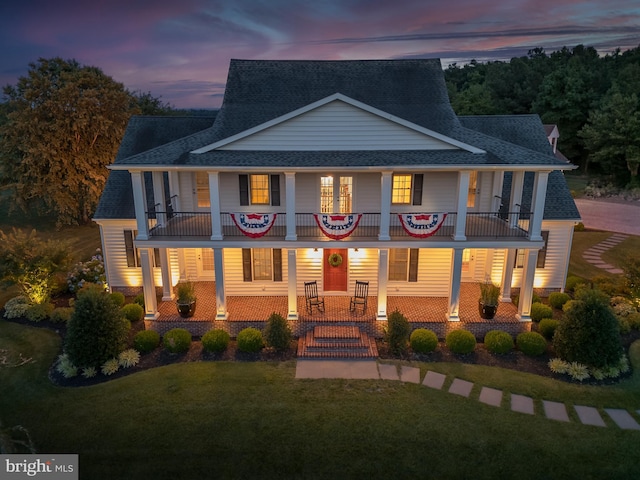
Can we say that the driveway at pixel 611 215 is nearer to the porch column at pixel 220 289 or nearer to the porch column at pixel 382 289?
the porch column at pixel 382 289

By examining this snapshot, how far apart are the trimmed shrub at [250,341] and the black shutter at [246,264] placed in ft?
12.6

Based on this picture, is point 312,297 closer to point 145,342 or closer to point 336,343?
point 336,343

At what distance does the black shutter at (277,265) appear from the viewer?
18.8 metres

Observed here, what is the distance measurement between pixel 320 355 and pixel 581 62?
68176mm

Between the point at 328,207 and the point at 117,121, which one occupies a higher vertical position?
the point at 117,121

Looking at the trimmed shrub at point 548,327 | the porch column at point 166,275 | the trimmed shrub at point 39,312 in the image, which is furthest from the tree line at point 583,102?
the trimmed shrub at point 39,312

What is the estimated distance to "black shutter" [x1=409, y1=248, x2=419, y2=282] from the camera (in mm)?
18766

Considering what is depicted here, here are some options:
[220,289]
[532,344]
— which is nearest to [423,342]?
[532,344]

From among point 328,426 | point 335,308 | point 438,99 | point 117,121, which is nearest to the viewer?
point 328,426

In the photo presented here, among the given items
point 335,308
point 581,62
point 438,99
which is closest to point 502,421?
point 335,308

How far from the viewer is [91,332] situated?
559 inches

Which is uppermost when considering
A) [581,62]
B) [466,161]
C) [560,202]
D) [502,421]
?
[581,62]

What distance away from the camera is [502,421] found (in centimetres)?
1199

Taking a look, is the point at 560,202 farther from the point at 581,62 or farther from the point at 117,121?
the point at 581,62
